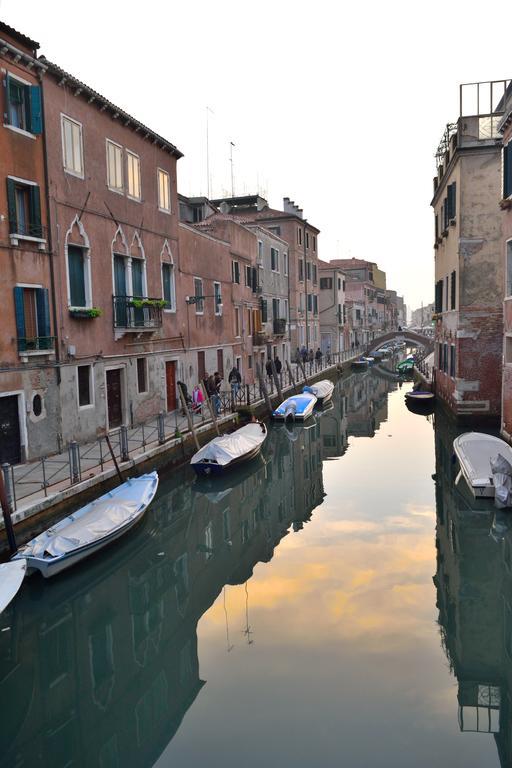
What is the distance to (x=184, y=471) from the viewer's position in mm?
17422

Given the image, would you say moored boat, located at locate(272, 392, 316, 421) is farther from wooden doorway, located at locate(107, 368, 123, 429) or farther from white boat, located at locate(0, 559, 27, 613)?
white boat, located at locate(0, 559, 27, 613)

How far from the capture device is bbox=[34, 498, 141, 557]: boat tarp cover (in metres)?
9.91

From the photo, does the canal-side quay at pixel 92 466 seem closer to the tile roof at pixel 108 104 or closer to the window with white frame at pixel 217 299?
the window with white frame at pixel 217 299

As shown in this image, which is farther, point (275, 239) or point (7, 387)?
point (275, 239)

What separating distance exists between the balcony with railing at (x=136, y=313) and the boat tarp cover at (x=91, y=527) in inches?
273

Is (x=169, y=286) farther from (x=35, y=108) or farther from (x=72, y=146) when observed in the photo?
(x=35, y=108)

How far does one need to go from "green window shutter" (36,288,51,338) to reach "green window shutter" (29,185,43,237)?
1326 mm

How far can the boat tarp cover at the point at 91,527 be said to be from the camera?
991 cm

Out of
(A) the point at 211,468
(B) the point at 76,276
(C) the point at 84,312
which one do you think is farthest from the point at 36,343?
(A) the point at 211,468

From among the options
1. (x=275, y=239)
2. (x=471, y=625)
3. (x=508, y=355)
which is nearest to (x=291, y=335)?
(x=275, y=239)

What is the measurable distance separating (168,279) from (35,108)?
26.8 ft

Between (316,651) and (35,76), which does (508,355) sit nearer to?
(316,651)

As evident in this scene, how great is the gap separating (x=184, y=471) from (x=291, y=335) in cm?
2521

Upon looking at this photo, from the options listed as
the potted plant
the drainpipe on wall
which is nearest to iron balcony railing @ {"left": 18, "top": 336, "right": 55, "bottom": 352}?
the drainpipe on wall
